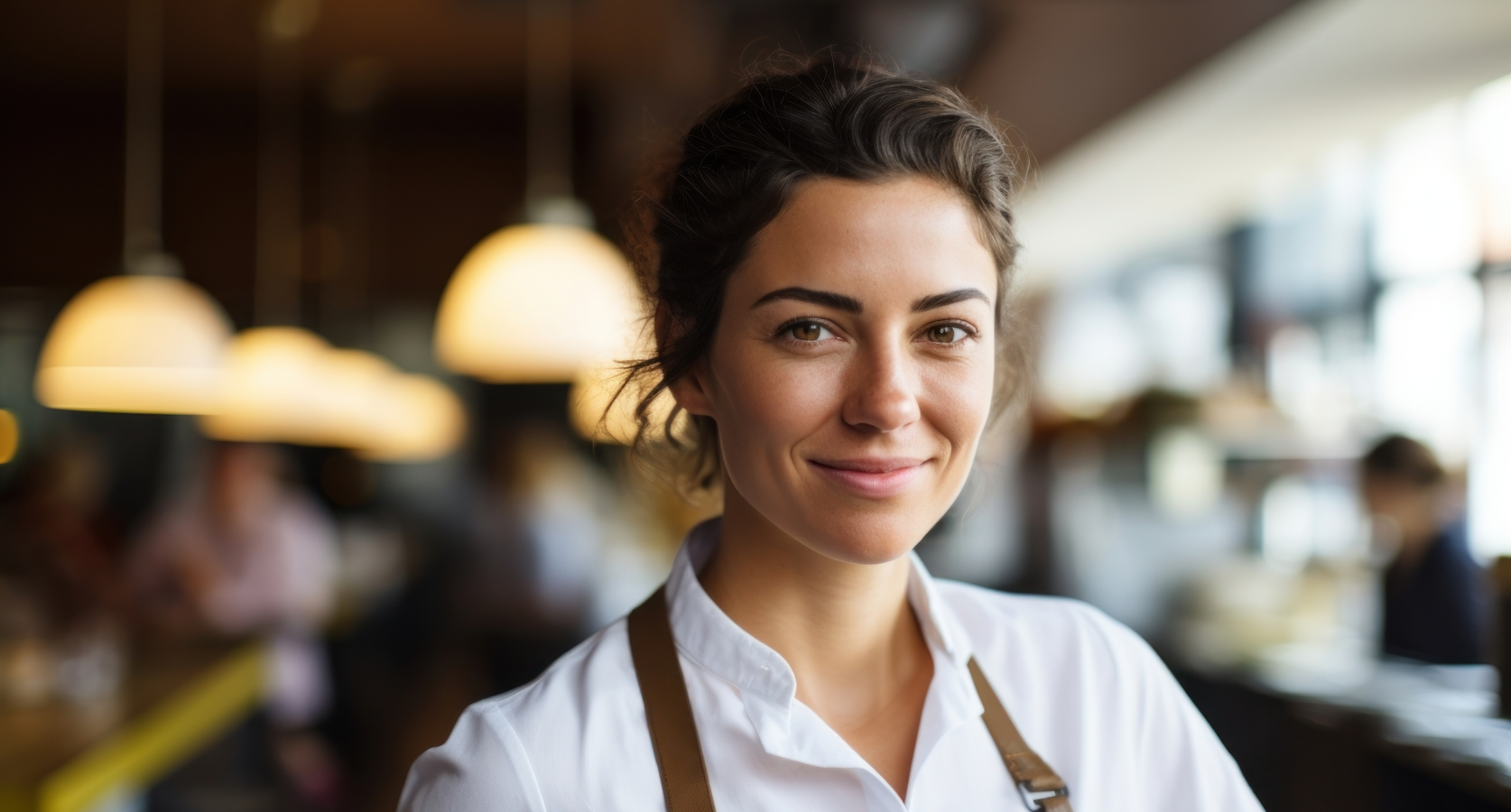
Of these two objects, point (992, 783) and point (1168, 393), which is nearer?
point (992, 783)

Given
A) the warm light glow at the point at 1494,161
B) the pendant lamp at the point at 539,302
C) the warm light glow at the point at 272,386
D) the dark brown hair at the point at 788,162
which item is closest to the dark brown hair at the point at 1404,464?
the warm light glow at the point at 1494,161

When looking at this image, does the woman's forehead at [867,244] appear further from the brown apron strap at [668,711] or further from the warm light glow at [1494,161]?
the warm light glow at [1494,161]

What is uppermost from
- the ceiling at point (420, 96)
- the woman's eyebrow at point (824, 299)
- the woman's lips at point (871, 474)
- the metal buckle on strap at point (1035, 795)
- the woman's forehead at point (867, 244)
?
the ceiling at point (420, 96)

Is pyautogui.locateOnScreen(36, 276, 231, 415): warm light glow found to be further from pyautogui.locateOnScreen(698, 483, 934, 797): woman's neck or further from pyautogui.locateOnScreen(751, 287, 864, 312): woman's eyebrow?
pyautogui.locateOnScreen(751, 287, 864, 312): woman's eyebrow

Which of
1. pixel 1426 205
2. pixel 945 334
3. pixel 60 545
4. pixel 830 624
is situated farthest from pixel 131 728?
pixel 1426 205

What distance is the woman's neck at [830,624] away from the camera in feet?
3.64

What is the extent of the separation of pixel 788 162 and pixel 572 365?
1668 mm

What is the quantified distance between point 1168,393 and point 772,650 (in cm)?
528

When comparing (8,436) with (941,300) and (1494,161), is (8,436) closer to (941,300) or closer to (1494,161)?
(941,300)

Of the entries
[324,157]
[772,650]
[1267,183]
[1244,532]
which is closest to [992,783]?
[772,650]

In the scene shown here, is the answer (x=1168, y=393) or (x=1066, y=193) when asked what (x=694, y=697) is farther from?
(x=1168, y=393)

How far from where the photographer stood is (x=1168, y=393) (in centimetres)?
591

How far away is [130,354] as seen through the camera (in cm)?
294

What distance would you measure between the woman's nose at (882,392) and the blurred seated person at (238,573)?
416 centimetres
